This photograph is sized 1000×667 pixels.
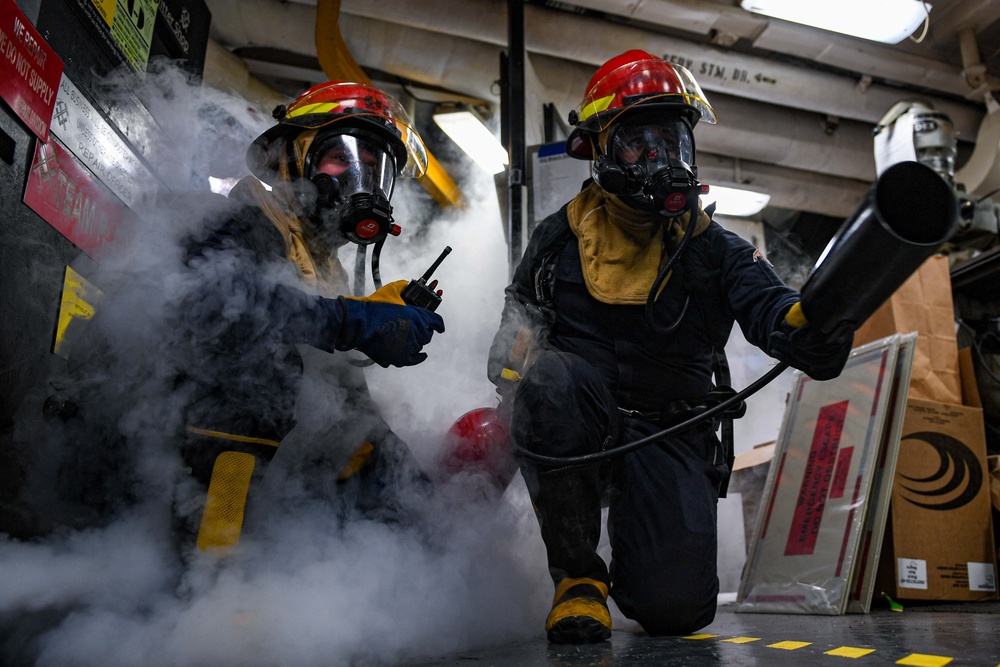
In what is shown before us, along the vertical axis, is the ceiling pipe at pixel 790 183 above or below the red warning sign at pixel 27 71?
above

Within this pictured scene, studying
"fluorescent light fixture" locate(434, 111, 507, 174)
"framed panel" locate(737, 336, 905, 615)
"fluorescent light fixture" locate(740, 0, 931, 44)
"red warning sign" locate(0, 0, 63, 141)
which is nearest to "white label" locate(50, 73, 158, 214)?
"red warning sign" locate(0, 0, 63, 141)

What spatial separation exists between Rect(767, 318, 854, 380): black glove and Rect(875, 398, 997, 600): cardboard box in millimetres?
1436

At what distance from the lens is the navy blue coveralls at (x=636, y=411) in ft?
5.16

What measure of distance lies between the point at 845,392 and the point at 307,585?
7.03 ft

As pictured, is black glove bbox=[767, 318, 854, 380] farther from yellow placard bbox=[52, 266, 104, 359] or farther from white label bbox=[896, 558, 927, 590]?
yellow placard bbox=[52, 266, 104, 359]

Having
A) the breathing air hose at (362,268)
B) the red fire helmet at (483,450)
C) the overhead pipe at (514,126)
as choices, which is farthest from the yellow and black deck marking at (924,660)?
the overhead pipe at (514,126)

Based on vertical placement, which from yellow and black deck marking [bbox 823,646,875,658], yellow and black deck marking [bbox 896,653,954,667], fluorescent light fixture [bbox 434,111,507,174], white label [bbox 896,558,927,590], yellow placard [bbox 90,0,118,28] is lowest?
yellow and black deck marking [bbox 823,646,875,658]

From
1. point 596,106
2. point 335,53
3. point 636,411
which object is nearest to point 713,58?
point 335,53

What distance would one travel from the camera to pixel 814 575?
8.00ft

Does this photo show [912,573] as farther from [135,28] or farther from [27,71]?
[135,28]

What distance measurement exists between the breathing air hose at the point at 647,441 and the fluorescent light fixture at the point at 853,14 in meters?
2.68

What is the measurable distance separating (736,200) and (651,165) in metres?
3.59

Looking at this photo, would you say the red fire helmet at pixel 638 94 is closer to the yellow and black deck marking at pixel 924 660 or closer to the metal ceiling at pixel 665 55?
the yellow and black deck marking at pixel 924 660

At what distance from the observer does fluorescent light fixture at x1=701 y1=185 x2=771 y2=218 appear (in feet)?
16.4
